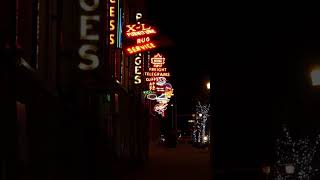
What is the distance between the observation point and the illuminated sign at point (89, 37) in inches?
583

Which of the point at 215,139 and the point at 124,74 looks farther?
the point at 124,74

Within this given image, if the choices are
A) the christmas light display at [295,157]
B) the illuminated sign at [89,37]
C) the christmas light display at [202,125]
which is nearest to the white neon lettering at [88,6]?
the illuminated sign at [89,37]

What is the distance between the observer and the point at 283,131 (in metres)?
22.9

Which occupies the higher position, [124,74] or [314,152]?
[124,74]

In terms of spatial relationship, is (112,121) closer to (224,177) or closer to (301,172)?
(301,172)

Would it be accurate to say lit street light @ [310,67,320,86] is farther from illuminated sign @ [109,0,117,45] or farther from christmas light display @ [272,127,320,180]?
illuminated sign @ [109,0,117,45]

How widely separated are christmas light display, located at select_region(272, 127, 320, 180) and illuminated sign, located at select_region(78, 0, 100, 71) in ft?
17.8

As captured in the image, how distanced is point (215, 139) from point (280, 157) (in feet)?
24.5

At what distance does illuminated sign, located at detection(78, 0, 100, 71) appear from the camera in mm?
14812

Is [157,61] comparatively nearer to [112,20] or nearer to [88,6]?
[112,20]

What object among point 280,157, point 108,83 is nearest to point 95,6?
point 108,83

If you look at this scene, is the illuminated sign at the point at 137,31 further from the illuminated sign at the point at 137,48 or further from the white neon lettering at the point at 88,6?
the white neon lettering at the point at 88,6

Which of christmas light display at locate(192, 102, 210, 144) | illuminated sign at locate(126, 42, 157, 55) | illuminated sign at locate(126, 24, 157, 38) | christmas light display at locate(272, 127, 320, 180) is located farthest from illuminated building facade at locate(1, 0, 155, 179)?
christmas light display at locate(192, 102, 210, 144)

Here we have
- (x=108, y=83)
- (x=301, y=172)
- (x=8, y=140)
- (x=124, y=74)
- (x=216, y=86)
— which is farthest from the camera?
(x=124, y=74)
